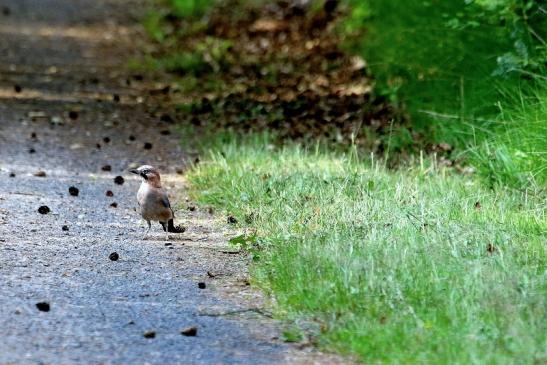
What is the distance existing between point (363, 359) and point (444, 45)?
24.1ft

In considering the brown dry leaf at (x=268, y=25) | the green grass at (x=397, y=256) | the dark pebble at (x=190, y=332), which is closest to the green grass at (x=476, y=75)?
the green grass at (x=397, y=256)

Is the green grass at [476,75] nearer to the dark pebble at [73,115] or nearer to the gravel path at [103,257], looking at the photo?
the gravel path at [103,257]

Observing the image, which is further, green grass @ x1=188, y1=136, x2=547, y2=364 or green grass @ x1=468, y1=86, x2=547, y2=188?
green grass @ x1=468, y1=86, x2=547, y2=188

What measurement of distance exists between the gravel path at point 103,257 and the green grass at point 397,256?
24 centimetres

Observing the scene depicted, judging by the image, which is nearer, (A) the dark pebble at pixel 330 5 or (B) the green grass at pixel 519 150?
(B) the green grass at pixel 519 150

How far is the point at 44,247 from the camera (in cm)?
782

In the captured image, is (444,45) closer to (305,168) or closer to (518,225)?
(305,168)

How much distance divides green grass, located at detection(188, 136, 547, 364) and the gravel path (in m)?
0.24

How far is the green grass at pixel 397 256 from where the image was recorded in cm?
567

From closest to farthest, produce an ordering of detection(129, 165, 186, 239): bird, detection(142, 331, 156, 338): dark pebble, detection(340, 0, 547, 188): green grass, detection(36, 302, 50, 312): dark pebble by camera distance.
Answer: detection(142, 331, 156, 338): dark pebble < detection(36, 302, 50, 312): dark pebble < detection(129, 165, 186, 239): bird < detection(340, 0, 547, 188): green grass

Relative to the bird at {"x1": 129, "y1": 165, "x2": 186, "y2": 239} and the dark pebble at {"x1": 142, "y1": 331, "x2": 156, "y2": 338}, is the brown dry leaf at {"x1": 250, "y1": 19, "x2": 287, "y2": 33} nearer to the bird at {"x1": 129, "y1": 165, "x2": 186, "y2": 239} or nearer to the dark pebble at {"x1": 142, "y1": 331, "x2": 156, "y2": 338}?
the bird at {"x1": 129, "y1": 165, "x2": 186, "y2": 239}

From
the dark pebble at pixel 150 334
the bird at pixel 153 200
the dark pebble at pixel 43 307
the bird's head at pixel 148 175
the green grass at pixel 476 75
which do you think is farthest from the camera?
the green grass at pixel 476 75

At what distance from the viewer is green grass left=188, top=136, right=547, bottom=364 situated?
567 cm

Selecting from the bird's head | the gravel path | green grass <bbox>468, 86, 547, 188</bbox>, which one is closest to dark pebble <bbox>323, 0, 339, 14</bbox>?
the gravel path
